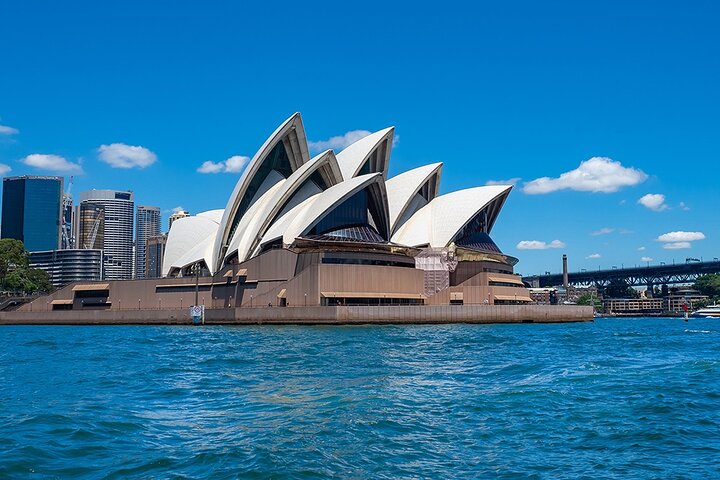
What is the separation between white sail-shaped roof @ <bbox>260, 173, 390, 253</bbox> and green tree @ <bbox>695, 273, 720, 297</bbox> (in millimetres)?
107306

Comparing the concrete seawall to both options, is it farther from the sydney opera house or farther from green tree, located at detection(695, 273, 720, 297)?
green tree, located at detection(695, 273, 720, 297)

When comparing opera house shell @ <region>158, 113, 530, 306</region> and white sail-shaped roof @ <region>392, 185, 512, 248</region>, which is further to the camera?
white sail-shaped roof @ <region>392, 185, 512, 248</region>

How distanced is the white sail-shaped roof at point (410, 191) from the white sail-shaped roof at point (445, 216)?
0.94 metres

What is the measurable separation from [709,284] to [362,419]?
502 feet

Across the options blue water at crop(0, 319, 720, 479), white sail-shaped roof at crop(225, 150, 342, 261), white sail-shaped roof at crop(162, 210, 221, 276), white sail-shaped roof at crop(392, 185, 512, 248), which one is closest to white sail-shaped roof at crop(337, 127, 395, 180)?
white sail-shaped roof at crop(225, 150, 342, 261)

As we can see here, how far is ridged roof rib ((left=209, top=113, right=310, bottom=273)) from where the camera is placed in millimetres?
63844

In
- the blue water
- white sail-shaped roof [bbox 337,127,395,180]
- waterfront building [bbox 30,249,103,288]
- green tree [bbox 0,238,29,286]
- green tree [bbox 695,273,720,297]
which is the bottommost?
the blue water

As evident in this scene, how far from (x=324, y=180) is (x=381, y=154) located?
23.6ft

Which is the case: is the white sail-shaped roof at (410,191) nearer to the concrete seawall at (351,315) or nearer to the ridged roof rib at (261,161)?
the ridged roof rib at (261,161)

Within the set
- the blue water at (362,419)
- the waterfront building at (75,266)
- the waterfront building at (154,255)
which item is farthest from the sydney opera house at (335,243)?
the waterfront building at (75,266)

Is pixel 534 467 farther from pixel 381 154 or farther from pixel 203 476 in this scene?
pixel 381 154

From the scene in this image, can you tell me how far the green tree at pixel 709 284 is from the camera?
145250 mm

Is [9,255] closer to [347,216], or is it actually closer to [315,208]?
[315,208]

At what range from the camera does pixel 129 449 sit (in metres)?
10.6
